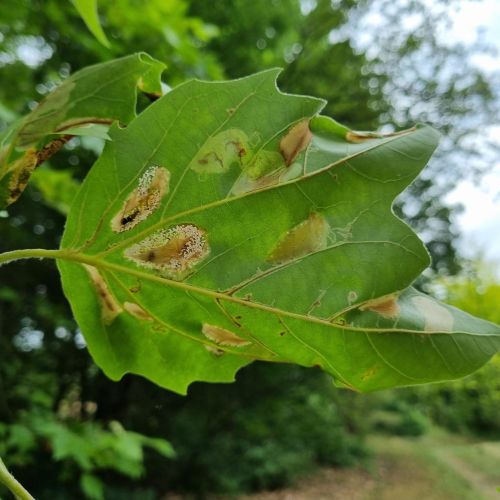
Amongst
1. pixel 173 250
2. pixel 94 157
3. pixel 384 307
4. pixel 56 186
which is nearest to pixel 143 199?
pixel 173 250

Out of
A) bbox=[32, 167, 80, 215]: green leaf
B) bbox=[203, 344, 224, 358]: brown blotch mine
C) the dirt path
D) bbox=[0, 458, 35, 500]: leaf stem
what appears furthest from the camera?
the dirt path

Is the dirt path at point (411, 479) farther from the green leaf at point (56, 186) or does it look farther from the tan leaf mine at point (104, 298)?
the tan leaf mine at point (104, 298)

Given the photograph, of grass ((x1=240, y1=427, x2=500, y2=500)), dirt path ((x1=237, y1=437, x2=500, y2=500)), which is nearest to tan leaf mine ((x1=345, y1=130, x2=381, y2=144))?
dirt path ((x1=237, y1=437, x2=500, y2=500))

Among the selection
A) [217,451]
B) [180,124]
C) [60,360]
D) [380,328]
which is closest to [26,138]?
[180,124]

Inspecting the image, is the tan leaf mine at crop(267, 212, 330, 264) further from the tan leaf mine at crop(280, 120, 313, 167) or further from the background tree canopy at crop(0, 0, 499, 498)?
the background tree canopy at crop(0, 0, 499, 498)

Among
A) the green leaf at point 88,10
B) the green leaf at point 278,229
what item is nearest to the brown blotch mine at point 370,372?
the green leaf at point 278,229

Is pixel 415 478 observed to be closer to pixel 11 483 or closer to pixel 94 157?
pixel 94 157
